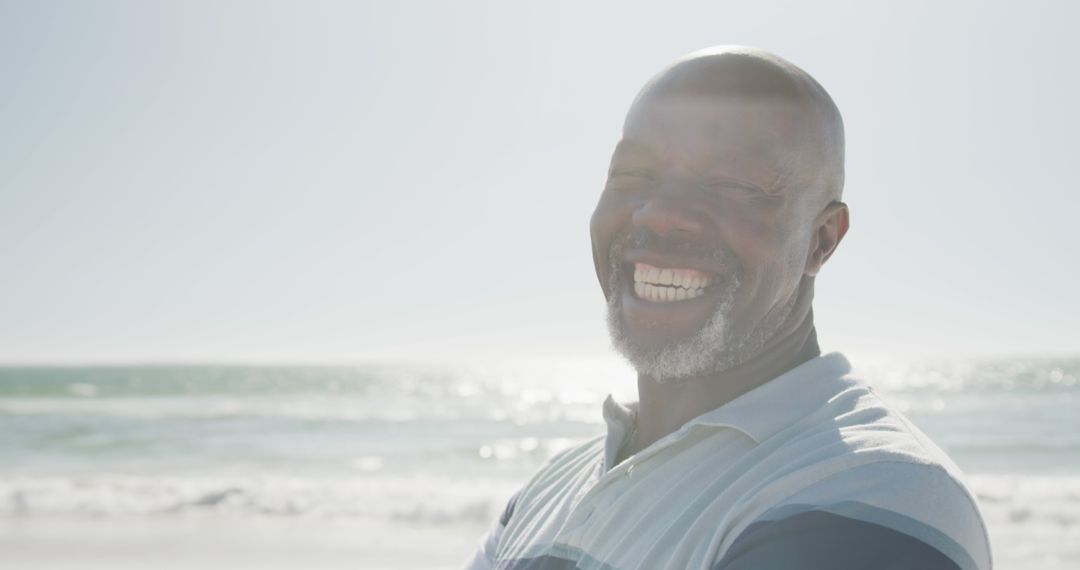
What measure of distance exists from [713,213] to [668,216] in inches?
2.6

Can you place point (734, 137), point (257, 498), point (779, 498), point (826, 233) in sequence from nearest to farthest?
point (779, 498) → point (734, 137) → point (826, 233) → point (257, 498)

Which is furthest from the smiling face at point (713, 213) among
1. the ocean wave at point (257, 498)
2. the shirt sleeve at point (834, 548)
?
the ocean wave at point (257, 498)

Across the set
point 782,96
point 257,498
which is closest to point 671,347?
point 782,96

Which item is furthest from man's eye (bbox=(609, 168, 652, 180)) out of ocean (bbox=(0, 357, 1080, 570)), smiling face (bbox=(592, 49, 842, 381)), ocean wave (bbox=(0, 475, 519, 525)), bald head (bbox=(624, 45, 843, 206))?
ocean wave (bbox=(0, 475, 519, 525))

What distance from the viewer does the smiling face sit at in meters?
1.36

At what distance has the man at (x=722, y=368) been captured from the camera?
1024 mm

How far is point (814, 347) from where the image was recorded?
1492 mm

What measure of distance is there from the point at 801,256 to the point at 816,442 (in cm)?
39

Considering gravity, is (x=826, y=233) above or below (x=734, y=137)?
below

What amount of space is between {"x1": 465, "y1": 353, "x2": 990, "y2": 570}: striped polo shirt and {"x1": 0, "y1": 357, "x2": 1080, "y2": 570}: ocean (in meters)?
0.37

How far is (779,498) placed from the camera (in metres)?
1.02

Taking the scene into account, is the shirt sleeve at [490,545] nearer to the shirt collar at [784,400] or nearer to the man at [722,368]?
the man at [722,368]

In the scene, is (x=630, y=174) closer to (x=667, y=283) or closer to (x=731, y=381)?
(x=667, y=283)

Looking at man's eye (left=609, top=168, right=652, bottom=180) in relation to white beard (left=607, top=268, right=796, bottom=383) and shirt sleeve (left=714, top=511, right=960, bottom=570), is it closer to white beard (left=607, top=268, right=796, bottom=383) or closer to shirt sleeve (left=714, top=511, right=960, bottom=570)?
white beard (left=607, top=268, right=796, bottom=383)
